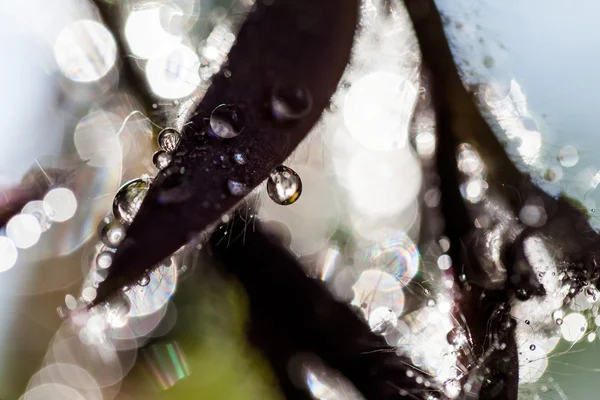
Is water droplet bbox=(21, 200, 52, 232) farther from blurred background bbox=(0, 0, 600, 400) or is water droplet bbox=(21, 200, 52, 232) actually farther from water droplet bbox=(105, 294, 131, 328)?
water droplet bbox=(105, 294, 131, 328)

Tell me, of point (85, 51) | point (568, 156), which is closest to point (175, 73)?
point (85, 51)

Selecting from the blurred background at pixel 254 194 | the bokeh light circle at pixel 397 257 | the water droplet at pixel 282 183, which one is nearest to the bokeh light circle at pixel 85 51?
the blurred background at pixel 254 194

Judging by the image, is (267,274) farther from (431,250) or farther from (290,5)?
(290,5)

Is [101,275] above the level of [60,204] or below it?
above

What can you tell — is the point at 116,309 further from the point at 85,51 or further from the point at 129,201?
the point at 85,51

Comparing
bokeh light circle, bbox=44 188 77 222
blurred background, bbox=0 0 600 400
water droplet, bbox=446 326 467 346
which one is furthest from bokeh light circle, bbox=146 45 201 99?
water droplet, bbox=446 326 467 346

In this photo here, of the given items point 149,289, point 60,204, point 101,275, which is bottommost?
point 60,204

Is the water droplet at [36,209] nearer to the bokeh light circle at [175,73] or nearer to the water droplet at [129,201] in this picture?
the bokeh light circle at [175,73]
